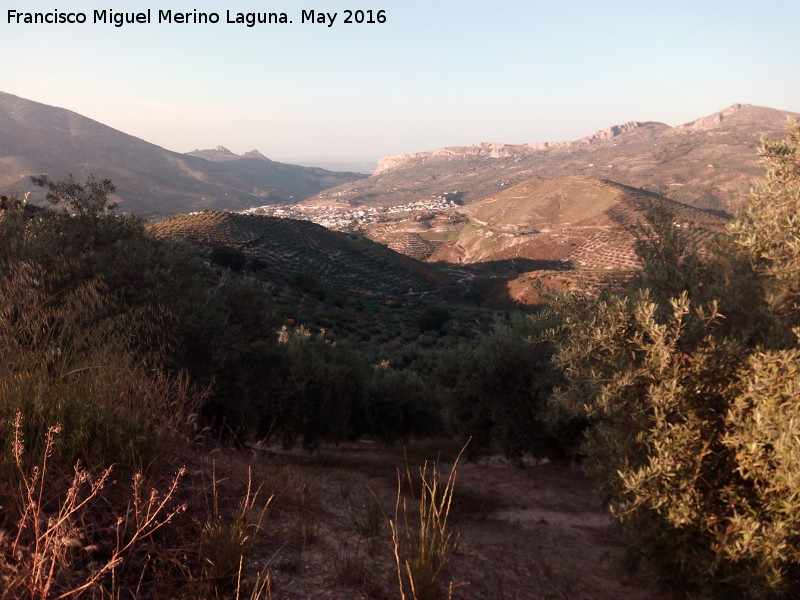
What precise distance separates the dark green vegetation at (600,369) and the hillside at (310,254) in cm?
3856

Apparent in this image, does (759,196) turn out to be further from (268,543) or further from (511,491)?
(511,491)

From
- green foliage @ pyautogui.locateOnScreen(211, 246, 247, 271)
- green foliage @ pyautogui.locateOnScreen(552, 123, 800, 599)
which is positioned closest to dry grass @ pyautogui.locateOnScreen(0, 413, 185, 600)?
→ green foliage @ pyautogui.locateOnScreen(552, 123, 800, 599)

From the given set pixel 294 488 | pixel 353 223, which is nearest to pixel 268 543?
pixel 294 488

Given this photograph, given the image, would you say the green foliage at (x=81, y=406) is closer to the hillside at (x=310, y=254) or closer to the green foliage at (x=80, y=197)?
the green foliage at (x=80, y=197)

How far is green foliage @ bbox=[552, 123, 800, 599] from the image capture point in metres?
4.79

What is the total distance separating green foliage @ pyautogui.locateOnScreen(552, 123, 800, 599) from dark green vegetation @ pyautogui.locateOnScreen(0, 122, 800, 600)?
0.03 m

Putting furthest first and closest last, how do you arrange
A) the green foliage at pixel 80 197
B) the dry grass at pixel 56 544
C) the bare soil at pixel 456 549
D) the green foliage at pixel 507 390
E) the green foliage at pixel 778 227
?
the green foliage at pixel 507 390 < the green foliage at pixel 80 197 < the green foliage at pixel 778 227 < the bare soil at pixel 456 549 < the dry grass at pixel 56 544

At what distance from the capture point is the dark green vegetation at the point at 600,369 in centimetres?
440

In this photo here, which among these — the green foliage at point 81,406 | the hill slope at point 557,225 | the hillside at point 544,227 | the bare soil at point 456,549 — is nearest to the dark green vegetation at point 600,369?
the green foliage at point 81,406

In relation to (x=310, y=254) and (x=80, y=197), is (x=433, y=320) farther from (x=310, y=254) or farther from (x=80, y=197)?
(x=80, y=197)

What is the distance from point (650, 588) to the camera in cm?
714

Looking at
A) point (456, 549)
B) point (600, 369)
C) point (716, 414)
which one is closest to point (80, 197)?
point (456, 549)

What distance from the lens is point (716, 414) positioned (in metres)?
5.53

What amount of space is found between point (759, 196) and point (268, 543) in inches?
310
